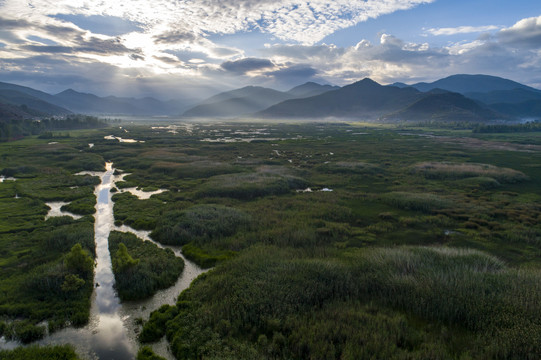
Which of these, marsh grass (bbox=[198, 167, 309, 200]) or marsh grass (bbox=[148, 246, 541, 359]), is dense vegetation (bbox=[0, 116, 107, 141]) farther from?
marsh grass (bbox=[148, 246, 541, 359])

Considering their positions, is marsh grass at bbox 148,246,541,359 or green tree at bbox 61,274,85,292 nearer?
marsh grass at bbox 148,246,541,359

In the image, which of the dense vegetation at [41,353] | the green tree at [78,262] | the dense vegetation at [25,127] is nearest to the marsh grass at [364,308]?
the dense vegetation at [41,353]

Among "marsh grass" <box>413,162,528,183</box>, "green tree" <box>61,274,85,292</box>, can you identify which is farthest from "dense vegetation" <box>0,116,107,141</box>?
"marsh grass" <box>413,162,528,183</box>

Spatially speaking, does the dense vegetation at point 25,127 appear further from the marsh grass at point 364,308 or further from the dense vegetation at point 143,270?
the marsh grass at point 364,308

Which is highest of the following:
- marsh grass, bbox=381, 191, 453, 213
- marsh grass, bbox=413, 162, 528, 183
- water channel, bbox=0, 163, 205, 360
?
marsh grass, bbox=413, 162, 528, 183

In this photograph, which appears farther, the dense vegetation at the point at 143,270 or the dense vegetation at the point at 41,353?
the dense vegetation at the point at 143,270

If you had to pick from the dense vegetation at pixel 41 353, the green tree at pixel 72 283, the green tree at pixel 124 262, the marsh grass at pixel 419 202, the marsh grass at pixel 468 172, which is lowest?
the dense vegetation at pixel 41 353

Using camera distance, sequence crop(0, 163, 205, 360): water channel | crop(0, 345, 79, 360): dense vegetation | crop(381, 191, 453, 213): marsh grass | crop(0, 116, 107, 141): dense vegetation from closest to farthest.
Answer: crop(0, 345, 79, 360): dense vegetation, crop(0, 163, 205, 360): water channel, crop(381, 191, 453, 213): marsh grass, crop(0, 116, 107, 141): dense vegetation

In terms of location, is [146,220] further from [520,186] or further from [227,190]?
[520,186]

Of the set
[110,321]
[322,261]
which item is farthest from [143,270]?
[322,261]
